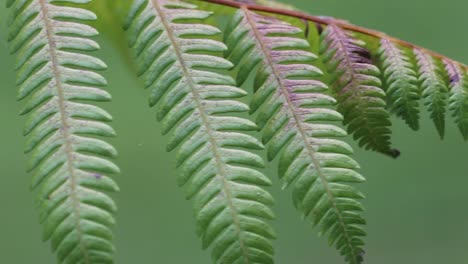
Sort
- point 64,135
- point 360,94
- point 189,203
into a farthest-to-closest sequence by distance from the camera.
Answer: point 189,203 < point 360,94 < point 64,135

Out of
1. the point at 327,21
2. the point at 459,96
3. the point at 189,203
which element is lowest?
the point at 459,96

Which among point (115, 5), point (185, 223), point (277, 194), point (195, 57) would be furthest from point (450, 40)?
point (195, 57)

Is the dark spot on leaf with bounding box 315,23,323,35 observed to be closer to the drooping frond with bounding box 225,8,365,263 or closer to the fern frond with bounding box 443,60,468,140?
the drooping frond with bounding box 225,8,365,263

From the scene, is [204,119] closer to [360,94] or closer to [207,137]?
[207,137]

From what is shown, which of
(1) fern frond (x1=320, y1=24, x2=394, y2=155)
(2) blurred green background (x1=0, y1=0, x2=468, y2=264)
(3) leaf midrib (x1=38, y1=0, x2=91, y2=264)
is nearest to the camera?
(3) leaf midrib (x1=38, y1=0, x2=91, y2=264)

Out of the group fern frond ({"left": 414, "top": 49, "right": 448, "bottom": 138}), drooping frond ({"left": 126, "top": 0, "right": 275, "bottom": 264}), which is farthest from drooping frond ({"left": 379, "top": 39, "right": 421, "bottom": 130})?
A: drooping frond ({"left": 126, "top": 0, "right": 275, "bottom": 264})

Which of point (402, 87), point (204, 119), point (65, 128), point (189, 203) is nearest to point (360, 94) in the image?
point (402, 87)
